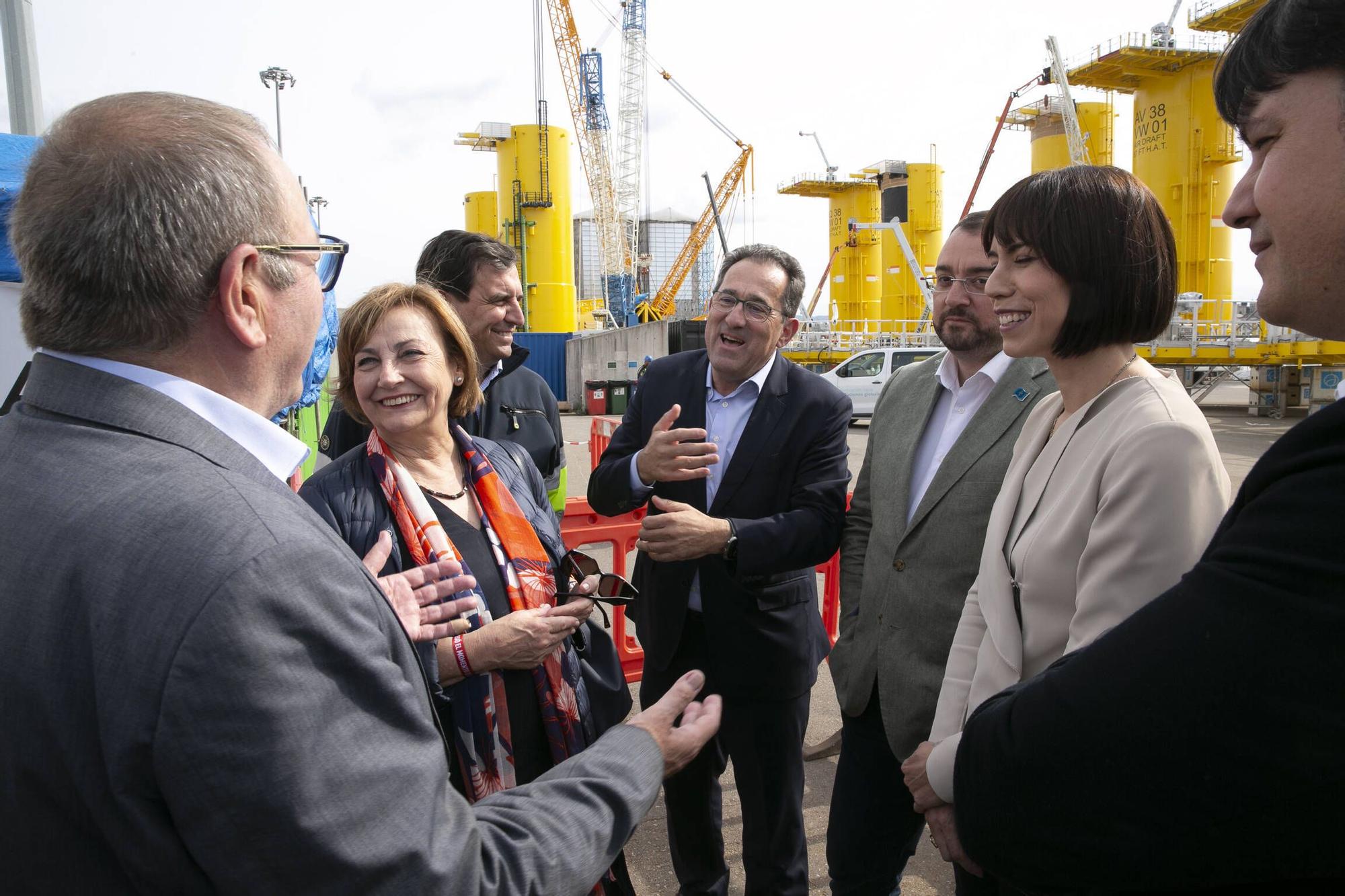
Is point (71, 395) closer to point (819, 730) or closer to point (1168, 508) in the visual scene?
point (1168, 508)

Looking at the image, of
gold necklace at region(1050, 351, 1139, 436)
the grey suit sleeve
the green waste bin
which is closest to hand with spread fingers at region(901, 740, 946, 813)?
gold necklace at region(1050, 351, 1139, 436)

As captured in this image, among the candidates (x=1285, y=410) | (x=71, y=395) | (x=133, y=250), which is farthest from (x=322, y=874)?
(x=1285, y=410)

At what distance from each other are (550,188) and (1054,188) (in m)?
35.3

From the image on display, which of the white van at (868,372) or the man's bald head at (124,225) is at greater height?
the man's bald head at (124,225)

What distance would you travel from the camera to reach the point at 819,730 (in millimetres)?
4137

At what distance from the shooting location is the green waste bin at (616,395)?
2266 cm

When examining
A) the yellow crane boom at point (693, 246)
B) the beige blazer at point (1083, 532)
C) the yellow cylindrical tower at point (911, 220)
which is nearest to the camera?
the beige blazer at point (1083, 532)

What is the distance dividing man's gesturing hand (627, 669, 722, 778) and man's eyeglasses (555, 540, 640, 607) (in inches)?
23.5

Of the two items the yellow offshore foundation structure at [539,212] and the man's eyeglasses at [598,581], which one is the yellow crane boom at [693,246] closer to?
the yellow offshore foundation structure at [539,212]

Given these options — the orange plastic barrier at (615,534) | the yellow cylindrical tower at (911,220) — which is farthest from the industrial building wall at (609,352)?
the orange plastic barrier at (615,534)

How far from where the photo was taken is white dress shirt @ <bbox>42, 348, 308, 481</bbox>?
1037 mm

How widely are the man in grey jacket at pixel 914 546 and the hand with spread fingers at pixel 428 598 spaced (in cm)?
125

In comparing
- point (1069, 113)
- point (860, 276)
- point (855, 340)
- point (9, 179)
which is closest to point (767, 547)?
point (9, 179)

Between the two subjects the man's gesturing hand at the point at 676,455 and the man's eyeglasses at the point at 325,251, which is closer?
the man's eyeglasses at the point at 325,251
